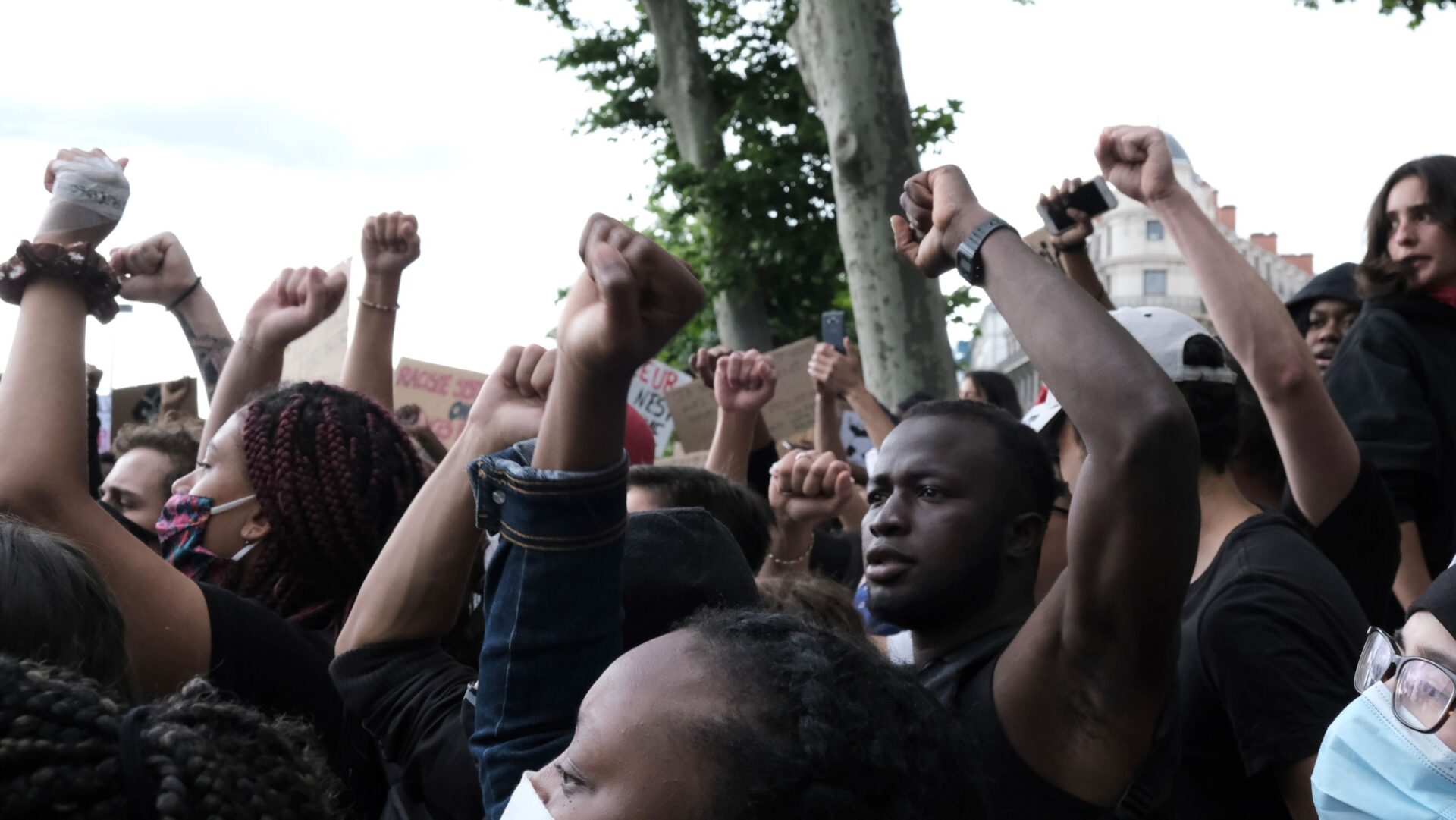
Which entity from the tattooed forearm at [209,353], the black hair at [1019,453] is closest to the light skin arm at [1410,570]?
the black hair at [1019,453]

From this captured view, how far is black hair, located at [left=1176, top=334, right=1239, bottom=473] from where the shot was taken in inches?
116

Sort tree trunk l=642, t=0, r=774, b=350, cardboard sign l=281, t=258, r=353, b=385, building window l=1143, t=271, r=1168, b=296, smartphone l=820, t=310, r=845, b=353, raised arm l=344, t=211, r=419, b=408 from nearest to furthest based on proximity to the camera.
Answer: raised arm l=344, t=211, r=419, b=408, cardboard sign l=281, t=258, r=353, b=385, smartphone l=820, t=310, r=845, b=353, tree trunk l=642, t=0, r=774, b=350, building window l=1143, t=271, r=1168, b=296

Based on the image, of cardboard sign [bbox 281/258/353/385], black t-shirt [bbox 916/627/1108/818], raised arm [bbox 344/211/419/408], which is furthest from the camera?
cardboard sign [bbox 281/258/353/385]

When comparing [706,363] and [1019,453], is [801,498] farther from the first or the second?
[706,363]

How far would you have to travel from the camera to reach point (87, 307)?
2699mm

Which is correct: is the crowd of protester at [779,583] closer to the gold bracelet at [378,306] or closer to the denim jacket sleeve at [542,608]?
the denim jacket sleeve at [542,608]

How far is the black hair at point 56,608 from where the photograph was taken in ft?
6.16

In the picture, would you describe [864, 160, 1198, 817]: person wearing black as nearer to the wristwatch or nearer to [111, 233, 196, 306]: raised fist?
the wristwatch

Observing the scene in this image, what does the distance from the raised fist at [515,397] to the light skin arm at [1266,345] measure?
1396 mm

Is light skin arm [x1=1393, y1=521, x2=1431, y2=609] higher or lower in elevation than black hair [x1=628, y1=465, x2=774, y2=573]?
lower

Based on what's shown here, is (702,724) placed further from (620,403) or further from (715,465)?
(715,465)

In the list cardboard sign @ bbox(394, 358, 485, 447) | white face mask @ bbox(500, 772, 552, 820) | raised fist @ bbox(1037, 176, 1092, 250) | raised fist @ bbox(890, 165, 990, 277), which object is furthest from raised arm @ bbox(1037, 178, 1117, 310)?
cardboard sign @ bbox(394, 358, 485, 447)

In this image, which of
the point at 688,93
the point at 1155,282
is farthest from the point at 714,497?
the point at 1155,282

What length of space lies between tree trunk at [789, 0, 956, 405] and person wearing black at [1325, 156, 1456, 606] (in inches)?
158
